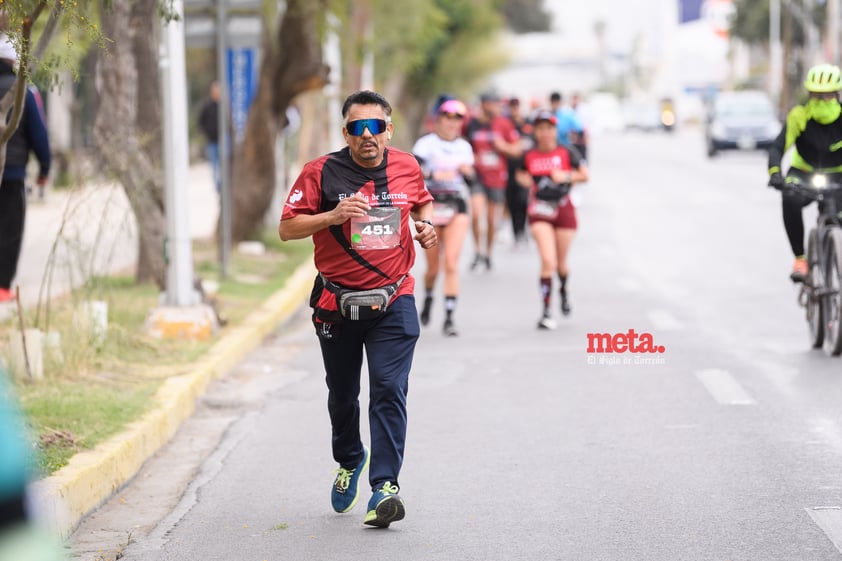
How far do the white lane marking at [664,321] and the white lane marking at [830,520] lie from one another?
591cm

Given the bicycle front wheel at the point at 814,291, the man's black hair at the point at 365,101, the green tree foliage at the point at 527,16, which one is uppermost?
the green tree foliage at the point at 527,16

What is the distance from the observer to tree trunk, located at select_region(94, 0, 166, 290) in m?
12.0

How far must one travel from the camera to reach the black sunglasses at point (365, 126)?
6164mm

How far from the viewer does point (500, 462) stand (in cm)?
755

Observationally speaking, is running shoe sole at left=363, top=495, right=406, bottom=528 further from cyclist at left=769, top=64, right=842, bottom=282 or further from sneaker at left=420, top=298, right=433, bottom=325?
sneaker at left=420, top=298, right=433, bottom=325

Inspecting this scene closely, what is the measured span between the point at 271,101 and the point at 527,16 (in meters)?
78.5

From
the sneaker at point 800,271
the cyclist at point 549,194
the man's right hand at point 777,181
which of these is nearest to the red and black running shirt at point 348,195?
the man's right hand at point 777,181

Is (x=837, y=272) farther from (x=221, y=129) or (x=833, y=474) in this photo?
(x=221, y=129)

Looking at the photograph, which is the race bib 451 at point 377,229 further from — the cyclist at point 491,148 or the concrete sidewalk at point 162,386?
the cyclist at point 491,148

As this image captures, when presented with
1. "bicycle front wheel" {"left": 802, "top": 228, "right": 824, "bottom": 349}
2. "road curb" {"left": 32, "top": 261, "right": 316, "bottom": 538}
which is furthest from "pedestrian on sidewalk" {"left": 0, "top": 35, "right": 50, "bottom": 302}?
"bicycle front wheel" {"left": 802, "top": 228, "right": 824, "bottom": 349}

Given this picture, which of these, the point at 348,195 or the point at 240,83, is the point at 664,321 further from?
the point at 240,83

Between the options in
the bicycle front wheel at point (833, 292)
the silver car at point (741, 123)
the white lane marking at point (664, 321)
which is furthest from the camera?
the silver car at point (741, 123)

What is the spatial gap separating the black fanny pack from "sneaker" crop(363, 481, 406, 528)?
70 cm

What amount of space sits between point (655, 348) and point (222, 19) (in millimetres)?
6104
